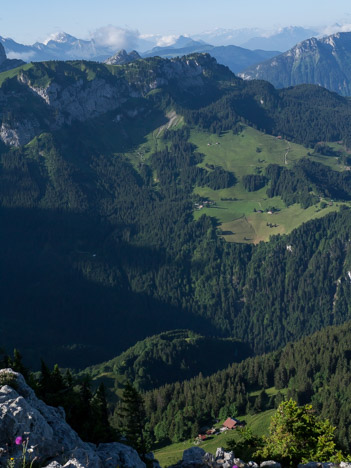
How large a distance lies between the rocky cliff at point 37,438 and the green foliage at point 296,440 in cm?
1616

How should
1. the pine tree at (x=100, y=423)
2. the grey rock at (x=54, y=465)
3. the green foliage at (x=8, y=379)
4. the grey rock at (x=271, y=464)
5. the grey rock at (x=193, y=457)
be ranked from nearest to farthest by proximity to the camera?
1. the grey rock at (x=54, y=465)
2. the green foliage at (x=8, y=379)
3. the grey rock at (x=271, y=464)
4. the grey rock at (x=193, y=457)
5. the pine tree at (x=100, y=423)

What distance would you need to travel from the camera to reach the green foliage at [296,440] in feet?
164

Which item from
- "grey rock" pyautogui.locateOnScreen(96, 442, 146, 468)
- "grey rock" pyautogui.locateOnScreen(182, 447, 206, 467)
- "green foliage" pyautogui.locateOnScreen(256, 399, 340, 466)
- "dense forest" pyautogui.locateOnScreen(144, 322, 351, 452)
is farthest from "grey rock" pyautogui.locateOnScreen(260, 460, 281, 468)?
"dense forest" pyautogui.locateOnScreen(144, 322, 351, 452)

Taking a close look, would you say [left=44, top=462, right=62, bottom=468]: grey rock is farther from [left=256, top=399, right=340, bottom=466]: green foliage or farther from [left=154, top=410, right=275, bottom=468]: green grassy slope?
[left=154, top=410, right=275, bottom=468]: green grassy slope

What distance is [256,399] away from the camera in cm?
13588

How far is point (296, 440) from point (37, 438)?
101 ft

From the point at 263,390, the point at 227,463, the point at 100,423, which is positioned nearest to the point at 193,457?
the point at 227,463

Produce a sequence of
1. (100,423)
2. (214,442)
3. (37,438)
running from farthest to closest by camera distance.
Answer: (214,442)
(100,423)
(37,438)

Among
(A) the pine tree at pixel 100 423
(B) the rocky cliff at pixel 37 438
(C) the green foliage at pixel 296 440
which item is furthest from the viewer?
(A) the pine tree at pixel 100 423

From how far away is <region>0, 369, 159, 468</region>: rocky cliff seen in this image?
36625 millimetres

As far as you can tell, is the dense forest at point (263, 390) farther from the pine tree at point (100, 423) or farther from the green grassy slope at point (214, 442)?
the pine tree at point (100, 423)

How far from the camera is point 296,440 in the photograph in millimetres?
52625

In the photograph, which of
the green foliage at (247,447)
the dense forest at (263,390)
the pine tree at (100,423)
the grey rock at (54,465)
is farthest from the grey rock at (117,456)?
the dense forest at (263,390)

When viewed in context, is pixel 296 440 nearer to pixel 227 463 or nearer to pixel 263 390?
pixel 227 463
